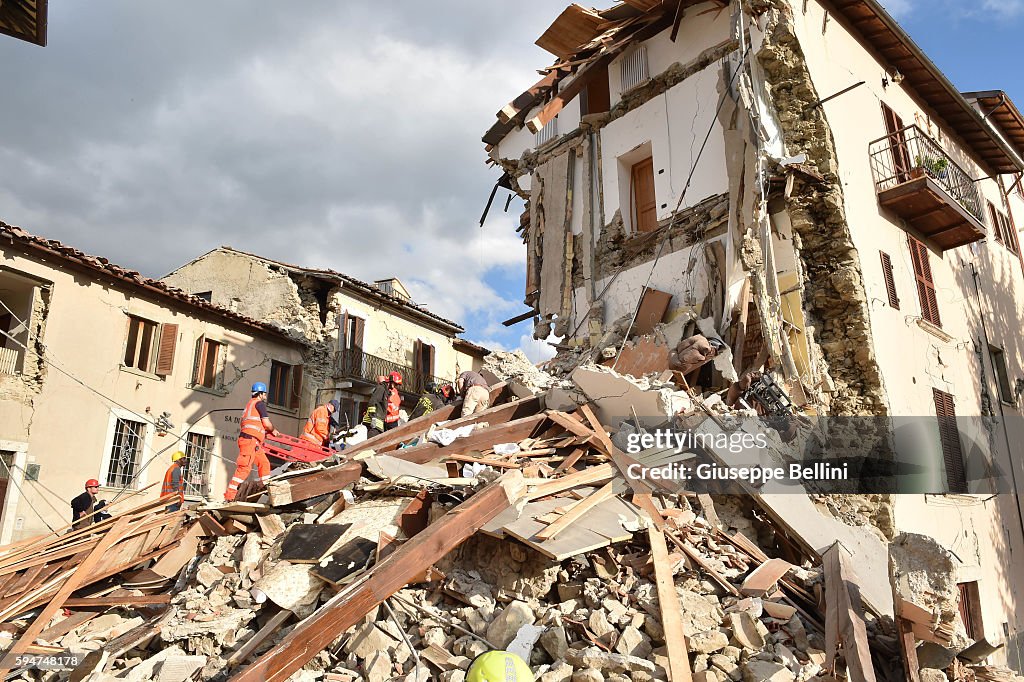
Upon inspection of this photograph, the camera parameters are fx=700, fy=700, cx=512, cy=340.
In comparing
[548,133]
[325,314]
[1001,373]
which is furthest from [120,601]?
[325,314]

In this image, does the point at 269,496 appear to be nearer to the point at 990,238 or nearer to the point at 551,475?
the point at 551,475

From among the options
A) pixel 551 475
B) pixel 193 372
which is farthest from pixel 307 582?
pixel 193 372

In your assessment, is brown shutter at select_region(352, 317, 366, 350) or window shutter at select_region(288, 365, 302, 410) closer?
window shutter at select_region(288, 365, 302, 410)

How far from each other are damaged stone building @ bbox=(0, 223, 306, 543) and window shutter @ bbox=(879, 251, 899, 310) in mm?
13979

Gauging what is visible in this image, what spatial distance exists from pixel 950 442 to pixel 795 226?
15.2ft

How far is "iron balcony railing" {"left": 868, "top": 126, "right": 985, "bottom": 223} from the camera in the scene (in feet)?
38.7

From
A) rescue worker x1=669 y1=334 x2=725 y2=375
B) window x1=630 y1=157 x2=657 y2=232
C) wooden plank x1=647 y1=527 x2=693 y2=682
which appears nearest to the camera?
wooden plank x1=647 y1=527 x2=693 y2=682

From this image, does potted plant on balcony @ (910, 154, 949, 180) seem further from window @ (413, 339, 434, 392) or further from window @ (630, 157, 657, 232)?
window @ (413, 339, 434, 392)

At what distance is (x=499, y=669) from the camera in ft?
12.9

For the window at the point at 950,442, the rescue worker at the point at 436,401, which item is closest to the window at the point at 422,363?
the rescue worker at the point at 436,401

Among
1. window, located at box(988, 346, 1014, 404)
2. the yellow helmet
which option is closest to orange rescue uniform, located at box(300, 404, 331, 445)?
the yellow helmet

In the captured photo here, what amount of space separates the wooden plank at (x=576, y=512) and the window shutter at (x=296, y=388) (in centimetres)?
1566

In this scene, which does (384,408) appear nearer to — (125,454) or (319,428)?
(319,428)

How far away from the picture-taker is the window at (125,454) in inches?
612
